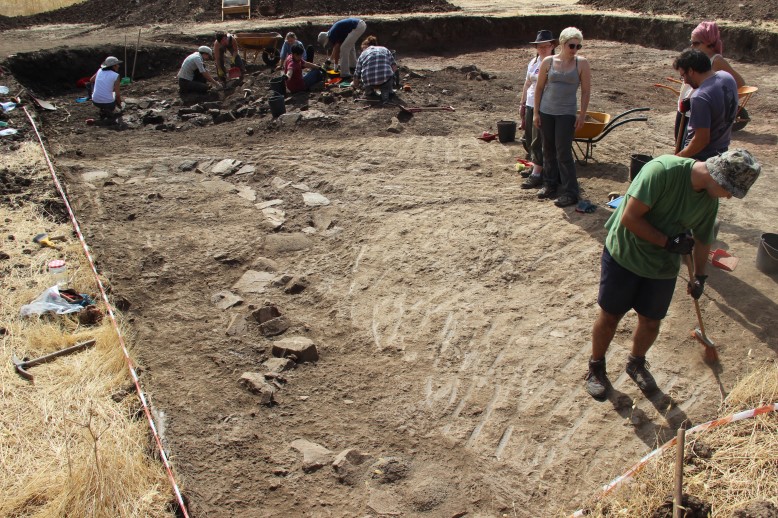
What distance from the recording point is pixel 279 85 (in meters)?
12.2

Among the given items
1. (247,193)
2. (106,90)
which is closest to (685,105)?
(247,193)

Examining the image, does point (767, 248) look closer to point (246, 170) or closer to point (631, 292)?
point (631, 292)

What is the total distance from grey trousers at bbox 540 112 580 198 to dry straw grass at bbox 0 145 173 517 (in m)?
4.66

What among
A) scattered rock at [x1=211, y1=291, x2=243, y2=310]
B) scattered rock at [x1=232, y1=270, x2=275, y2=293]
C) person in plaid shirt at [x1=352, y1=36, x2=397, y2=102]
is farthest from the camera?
person in plaid shirt at [x1=352, y1=36, x2=397, y2=102]

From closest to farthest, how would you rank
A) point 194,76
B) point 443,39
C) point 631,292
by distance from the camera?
Result: 1. point 631,292
2. point 194,76
3. point 443,39

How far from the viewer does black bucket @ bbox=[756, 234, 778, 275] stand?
544 cm

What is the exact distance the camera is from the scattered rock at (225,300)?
5719 millimetres

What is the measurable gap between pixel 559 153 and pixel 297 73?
665 centimetres

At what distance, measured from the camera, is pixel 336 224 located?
7.07m

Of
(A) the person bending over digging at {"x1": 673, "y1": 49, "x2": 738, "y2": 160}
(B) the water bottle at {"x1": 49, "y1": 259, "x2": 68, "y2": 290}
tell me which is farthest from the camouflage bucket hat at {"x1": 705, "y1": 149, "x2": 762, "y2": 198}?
(B) the water bottle at {"x1": 49, "y1": 259, "x2": 68, "y2": 290}

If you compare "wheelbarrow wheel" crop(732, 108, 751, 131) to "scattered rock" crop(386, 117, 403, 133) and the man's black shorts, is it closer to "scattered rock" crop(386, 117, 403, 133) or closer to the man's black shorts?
"scattered rock" crop(386, 117, 403, 133)

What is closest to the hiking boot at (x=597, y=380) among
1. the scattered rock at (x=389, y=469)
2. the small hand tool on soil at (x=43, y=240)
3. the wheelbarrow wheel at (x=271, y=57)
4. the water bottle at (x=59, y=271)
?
the scattered rock at (x=389, y=469)

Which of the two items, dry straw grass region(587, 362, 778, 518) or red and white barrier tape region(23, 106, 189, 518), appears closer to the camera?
dry straw grass region(587, 362, 778, 518)

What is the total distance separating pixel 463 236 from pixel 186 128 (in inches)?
259
